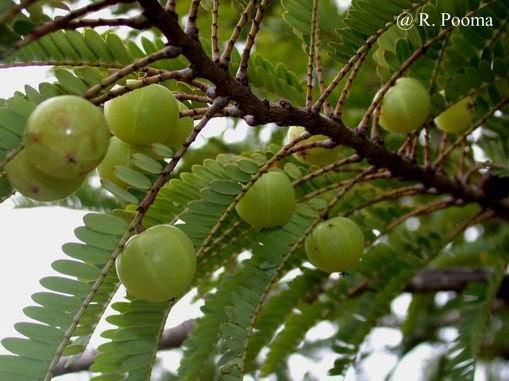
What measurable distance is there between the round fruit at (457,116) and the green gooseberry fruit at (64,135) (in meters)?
1.29

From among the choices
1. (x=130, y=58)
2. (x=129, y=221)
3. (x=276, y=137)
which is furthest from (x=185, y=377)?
(x=276, y=137)

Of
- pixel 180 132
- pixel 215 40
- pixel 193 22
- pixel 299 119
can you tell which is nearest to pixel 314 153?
pixel 299 119

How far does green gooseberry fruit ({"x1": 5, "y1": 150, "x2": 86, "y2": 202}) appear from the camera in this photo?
121cm

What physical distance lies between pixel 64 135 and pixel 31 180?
175 mm

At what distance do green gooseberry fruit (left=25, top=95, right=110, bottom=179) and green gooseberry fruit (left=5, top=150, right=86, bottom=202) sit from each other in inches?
3.0

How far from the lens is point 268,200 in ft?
5.52

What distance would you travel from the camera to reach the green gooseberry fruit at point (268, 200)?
1.68 meters

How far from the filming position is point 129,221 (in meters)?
1.47

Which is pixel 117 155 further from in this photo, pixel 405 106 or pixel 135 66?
pixel 405 106

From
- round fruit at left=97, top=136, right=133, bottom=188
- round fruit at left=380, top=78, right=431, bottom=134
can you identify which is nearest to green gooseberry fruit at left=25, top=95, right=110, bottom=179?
round fruit at left=97, top=136, right=133, bottom=188

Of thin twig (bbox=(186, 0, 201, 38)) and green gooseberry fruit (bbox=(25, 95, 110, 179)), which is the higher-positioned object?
thin twig (bbox=(186, 0, 201, 38))

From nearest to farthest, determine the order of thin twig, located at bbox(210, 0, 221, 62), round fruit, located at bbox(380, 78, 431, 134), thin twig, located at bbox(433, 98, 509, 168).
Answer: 1. thin twig, located at bbox(210, 0, 221, 62)
2. round fruit, located at bbox(380, 78, 431, 134)
3. thin twig, located at bbox(433, 98, 509, 168)

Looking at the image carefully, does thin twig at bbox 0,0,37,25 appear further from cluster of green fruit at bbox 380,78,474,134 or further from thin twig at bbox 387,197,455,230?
thin twig at bbox 387,197,455,230

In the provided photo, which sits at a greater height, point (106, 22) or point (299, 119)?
point (299, 119)
